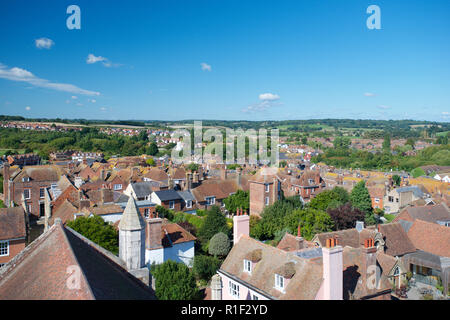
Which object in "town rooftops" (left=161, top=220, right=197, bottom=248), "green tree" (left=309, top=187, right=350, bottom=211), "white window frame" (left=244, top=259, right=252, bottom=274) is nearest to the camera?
"white window frame" (left=244, top=259, right=252, bottom=274)

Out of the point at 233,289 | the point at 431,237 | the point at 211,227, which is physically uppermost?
the point at 233,289

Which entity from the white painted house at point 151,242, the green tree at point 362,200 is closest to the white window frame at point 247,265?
the white painted house at point 151,242

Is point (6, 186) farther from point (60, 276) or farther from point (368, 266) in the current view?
point (368, 266)

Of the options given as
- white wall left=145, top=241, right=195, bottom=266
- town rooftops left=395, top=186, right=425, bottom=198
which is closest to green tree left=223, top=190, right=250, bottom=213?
white wall left=145, top=241, right=195, bottom=266

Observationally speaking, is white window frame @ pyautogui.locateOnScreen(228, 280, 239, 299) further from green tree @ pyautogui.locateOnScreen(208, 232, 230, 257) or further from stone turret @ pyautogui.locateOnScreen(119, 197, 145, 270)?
green tree @ pyautogui.locateOnScreen(208, 232, 230, 257)

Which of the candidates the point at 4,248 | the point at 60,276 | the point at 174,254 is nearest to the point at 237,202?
the point at 174,254

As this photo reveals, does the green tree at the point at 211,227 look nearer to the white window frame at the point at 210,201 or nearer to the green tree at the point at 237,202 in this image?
the green tree at the point at 237,202
